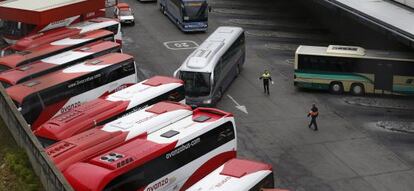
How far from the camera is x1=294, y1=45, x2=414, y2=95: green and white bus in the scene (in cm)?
3247

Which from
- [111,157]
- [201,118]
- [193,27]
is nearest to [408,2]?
[193,27]

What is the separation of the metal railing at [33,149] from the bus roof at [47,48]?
9.75 metres

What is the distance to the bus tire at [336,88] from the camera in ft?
111

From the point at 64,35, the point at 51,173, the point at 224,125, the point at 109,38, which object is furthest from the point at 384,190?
the point at 64,35

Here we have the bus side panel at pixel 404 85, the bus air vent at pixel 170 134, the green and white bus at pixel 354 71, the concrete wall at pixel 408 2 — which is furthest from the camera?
the concrete wall at pixel 408 2

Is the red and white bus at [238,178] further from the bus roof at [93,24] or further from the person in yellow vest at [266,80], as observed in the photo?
the bus roof at [93,24]

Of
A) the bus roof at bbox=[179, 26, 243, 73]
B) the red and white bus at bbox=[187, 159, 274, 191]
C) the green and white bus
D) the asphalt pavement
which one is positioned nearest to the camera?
the red and white bus at bbox=[187, 159, 274, 191]

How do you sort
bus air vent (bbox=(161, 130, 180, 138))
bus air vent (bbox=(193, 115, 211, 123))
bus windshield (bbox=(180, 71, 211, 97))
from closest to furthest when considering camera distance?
bus air vent (bbox=(161, 130, 180, 138)) → bus air vent (bbox=(193, 115, 211, 123)) → bus windshield (bbox=(180, 71, 211, 97))

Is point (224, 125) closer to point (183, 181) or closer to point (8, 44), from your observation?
point (183, 181)

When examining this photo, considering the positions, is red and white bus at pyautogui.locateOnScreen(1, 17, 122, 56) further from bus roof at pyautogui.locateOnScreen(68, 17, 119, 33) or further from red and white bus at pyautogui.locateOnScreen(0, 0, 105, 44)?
red and white bus at pyautogui.locateOnScreen(0, 0, 105, 44)

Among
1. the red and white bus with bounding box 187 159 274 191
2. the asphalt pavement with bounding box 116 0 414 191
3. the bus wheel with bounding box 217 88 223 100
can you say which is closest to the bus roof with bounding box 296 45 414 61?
the asphalt pavement with bounding box 116 0 414 191

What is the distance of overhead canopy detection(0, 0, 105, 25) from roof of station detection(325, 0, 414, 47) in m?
17.6

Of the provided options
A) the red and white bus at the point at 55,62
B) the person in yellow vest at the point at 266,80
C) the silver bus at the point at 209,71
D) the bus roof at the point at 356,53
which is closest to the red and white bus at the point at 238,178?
the silver bus at the point at 209,71

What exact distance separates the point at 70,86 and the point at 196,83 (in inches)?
269
